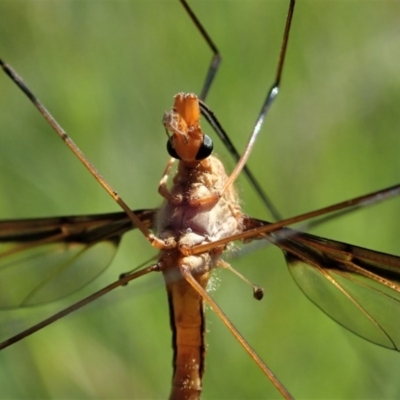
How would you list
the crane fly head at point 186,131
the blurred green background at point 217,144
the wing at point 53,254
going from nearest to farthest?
1. the crane fly head at point 186,131
2. the wing at point 53,254
3. the blurred green background at point 217,144

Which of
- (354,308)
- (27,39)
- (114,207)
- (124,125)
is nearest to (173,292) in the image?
(354,308)

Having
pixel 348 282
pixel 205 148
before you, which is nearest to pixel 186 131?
pixel 205 148

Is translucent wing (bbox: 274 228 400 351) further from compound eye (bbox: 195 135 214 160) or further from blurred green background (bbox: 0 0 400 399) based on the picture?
blurred green background (bbox: 0 0 400 399)

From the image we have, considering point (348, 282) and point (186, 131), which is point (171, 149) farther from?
point (348, 282)

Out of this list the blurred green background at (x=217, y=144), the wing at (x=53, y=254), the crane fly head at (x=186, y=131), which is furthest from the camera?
the blurred green background at (x=217, y=144)

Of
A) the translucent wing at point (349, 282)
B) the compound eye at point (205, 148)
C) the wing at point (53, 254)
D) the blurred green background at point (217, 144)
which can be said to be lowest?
the translucent wing at point (349, 282)

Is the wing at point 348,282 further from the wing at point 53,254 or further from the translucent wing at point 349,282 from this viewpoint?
the wing at point 53,254

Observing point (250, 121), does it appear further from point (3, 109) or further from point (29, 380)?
point (29, 380)

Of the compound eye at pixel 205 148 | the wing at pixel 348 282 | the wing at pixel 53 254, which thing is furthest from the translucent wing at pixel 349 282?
the wing at pixel 53 254
